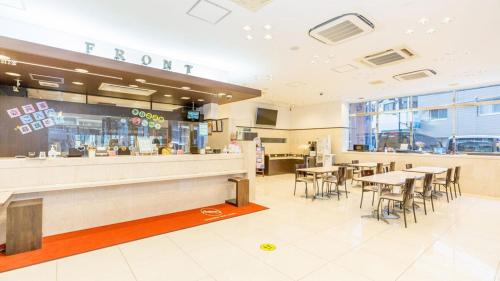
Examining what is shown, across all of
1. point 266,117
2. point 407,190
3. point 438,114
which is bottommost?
point 407,190

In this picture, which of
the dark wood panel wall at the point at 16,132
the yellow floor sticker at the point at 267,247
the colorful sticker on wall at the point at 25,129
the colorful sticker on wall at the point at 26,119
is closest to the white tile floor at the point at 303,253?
the yellow floor sticker at the point at 267,247

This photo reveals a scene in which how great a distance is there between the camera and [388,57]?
204 inches

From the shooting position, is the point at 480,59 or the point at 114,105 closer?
the point at 480,59

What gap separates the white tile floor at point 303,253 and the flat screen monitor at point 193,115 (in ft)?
13.2

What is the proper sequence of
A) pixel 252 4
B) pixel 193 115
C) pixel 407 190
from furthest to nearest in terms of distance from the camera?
1. pixel 193 115
2. pixel 407 190
3. pixel 252 4

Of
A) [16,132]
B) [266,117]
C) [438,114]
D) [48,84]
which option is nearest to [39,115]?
[16,132]

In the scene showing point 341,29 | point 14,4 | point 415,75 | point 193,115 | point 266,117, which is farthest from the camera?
point 266,117

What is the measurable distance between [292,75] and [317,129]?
5112mm

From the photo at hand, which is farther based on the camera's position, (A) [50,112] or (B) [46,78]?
(A) [50,112]

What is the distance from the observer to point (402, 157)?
8680 millimetres

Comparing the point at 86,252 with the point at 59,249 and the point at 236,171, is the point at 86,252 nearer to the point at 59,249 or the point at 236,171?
the point at 59,249

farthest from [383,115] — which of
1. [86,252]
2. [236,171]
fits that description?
[86,252]

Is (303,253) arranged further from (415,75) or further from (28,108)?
(28,108)

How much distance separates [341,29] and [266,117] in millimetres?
7134
